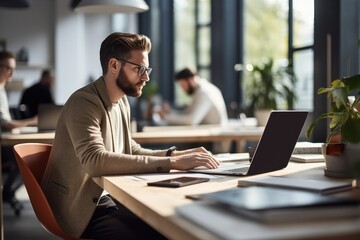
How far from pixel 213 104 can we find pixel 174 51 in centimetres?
564

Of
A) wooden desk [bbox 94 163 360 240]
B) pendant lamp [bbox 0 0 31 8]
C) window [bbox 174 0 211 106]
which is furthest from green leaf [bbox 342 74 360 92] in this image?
window [bbox 174 0 211 106]

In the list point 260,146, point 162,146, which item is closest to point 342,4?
point 162,146

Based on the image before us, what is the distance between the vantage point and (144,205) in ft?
5.93

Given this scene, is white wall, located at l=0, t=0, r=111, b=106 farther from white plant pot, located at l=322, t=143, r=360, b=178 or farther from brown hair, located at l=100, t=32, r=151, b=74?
white plant pot, located at l=322, t=143, r=360, b=178

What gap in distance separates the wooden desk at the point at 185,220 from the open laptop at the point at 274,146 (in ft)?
0.18

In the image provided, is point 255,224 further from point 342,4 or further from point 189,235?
point 342,4

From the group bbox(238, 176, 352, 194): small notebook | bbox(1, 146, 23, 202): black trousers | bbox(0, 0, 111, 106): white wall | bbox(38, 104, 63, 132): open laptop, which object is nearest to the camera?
bbox(238, 176, 352, 194): small notebook

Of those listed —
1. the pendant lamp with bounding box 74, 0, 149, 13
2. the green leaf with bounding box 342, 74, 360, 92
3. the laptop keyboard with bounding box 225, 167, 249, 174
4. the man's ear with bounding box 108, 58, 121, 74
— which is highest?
the pendant lamp with bounding box 74, 0, 149, 13

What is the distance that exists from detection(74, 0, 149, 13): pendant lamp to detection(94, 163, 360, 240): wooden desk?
233 cm

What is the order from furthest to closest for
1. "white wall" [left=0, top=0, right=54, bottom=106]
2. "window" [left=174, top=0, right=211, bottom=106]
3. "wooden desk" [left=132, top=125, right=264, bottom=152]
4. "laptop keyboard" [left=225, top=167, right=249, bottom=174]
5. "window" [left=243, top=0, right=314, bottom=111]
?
"white wall" [left=0, top=0, right=54, bottom=106]
"window" [left=174, top=0, right=211, bottom=106]
"window" [left=243, top=0, right=314, bottom=111]
"wooden desk" [left=132, top=125, right=264, bottom=152]
"laptop keyboard" [left=225, top=167, right=249, bottom=174]

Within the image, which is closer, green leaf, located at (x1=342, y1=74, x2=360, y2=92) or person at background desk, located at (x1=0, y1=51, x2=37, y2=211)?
green leaf, located at (x1=342, y1=74, x2=360, y2=92)

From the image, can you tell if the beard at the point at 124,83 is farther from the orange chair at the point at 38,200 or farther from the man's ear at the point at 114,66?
the orange chair at the point at 38,200

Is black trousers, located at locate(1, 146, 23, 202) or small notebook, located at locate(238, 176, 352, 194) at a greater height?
small notebook, located at locate(238, 176, 352, 194)

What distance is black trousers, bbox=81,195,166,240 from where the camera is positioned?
2.52 m
